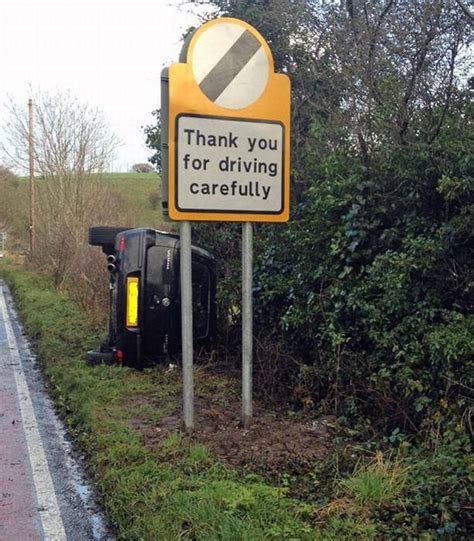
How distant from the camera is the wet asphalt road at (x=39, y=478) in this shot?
170 inches

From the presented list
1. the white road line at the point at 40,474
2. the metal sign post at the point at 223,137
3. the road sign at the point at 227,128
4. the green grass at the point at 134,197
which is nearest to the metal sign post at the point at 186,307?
the metal sign post at the point at 223,137

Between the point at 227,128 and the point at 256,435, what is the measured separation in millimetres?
2428

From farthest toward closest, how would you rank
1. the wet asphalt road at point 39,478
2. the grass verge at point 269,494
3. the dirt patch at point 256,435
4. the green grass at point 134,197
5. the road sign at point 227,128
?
the green grass at point 134,197 < the road sign at point 227,128 < the dirt patch at point 256,435 < the wet asphalt road at point 39,478 < the grass verge at point 269,494

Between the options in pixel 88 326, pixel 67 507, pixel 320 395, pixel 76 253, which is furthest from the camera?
pixel 76 253

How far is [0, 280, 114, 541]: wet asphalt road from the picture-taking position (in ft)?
14.1

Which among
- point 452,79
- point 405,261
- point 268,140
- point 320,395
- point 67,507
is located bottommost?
point 67,507

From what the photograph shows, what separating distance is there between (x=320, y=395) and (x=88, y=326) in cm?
694

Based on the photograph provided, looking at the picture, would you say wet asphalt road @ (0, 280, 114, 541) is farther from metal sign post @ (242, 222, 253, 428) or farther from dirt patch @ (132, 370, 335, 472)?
metal sign post @ (242, 222, 253, 428)

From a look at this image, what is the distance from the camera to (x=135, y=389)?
7152mm

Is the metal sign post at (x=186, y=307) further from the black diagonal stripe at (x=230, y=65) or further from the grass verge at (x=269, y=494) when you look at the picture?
the black diagonal stripe at (x=230, y=65)

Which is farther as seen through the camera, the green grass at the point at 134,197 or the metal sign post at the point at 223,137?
the green grass at the point at 134,197

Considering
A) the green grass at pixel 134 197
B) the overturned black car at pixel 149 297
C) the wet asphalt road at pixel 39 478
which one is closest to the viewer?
the wet asphalt road at pixel 39 478

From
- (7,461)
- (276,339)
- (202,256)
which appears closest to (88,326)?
(202,256)

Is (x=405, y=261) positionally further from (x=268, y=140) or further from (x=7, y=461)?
(x=7, y=461)
